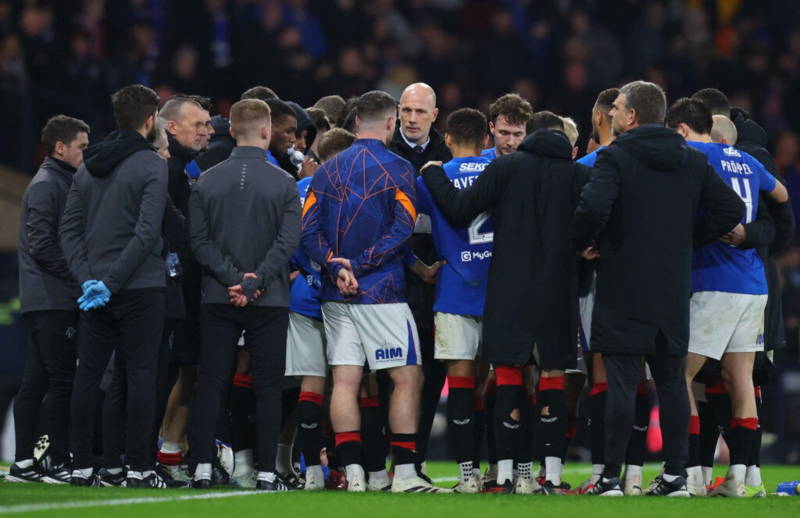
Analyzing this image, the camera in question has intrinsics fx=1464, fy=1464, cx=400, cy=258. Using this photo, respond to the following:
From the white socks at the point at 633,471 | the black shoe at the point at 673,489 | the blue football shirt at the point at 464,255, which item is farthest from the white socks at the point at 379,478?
the black shoe at the point at 673,489

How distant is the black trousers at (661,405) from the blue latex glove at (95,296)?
8.95 feet

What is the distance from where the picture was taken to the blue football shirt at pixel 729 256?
8.40m

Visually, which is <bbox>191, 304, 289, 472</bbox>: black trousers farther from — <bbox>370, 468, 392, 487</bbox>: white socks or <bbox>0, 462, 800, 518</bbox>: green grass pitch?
<bbox>370, 468, 392, 487</bbox>: white socks

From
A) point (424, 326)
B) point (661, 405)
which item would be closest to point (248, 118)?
point (424, 326)

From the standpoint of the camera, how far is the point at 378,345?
8203mm

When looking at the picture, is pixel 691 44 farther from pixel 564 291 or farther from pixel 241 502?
pixel 241 502

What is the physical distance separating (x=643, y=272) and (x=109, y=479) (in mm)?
3177

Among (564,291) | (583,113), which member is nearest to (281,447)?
(564,291)

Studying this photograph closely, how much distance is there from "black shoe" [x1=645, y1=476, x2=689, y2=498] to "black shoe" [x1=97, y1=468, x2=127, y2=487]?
2940 mm

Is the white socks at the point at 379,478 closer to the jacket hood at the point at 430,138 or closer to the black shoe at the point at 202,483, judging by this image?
the black shoe at the point at 202,483

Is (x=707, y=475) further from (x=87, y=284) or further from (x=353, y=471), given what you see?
(x=87, y=284)

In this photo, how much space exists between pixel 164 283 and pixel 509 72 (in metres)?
10.3

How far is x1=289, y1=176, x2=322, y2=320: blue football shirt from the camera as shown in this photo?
8.57m

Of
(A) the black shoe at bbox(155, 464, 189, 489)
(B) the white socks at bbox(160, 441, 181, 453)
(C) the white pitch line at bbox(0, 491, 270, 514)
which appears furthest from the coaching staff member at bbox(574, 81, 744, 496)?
(B) the white socks at bbox(160, 441, 181, 453)
